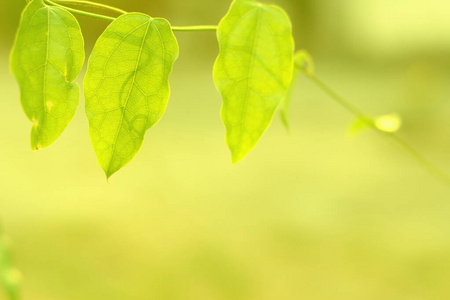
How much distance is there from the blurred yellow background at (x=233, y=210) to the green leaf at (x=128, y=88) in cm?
164

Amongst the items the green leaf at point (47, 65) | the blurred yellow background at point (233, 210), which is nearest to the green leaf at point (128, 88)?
the green leaf at point (47, 65)

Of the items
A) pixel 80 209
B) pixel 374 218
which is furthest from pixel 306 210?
pixel 80 209

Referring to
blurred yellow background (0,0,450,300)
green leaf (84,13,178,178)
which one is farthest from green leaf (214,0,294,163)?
blurred yellow background (0,0,450,300)

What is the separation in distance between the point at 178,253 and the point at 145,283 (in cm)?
20

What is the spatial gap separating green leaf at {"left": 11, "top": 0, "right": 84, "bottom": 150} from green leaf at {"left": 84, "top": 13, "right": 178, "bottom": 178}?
12mm

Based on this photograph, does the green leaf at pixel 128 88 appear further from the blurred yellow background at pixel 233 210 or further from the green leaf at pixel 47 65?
the blurred yellow background at pixel 233 210

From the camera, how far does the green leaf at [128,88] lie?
0.24 metres

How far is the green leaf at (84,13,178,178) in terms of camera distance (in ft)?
Answer: 0.79

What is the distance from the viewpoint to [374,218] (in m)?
2.29

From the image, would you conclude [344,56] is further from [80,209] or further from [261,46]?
[261,46]

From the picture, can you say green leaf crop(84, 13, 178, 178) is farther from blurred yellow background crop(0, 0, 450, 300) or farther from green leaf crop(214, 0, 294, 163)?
blurred yellow background crop(0, 0, 450, 300)

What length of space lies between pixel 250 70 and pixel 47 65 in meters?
0.10

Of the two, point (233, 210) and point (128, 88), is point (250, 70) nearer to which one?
point (128, 88)

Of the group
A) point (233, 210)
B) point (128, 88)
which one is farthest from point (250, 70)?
point (233, 210)
